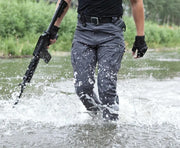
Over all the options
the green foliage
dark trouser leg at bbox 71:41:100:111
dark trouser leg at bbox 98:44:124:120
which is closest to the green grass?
dark trouser leg at bbox 71:41:100:111

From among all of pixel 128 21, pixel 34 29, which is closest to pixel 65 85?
pixel 34 29

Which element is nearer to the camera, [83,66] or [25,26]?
[83,66]

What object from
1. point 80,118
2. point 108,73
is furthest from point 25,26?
point 108,73

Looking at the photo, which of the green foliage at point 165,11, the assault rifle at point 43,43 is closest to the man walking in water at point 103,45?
the assault rifle at point 43,43

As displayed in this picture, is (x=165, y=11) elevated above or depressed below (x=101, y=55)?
below

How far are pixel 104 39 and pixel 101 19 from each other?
21 centimetres

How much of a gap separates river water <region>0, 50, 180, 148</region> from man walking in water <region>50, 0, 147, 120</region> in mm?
361

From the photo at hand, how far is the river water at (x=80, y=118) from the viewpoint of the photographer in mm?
3312

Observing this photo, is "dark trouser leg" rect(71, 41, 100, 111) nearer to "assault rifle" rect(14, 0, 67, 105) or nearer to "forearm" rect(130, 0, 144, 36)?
"assault rifle" rect(14, 0, 67, 105)

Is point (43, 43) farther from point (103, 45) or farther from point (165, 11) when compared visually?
point (165, 11)

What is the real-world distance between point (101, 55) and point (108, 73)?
0.19 metres

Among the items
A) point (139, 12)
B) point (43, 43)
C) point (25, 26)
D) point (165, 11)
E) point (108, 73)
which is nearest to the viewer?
point (108, 73)

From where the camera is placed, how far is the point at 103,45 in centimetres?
379

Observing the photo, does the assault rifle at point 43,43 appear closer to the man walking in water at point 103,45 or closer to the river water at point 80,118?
the man walking in water at point 103,45
